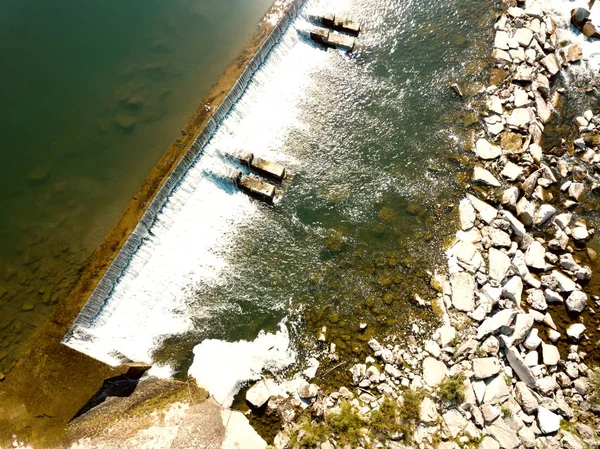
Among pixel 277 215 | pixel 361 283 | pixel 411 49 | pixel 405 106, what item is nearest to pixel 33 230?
pixel 277 215

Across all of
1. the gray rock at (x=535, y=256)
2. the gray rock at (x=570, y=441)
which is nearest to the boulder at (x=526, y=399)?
the gray rock at (x=570, y=441)

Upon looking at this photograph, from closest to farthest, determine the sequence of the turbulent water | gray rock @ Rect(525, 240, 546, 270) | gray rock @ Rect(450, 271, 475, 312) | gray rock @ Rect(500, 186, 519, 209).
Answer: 1. gray rock @ Rect(450, 271, 475, 312)
2. the turbulent water
3. gray rock @ Rect(525, 240, 546, 270)
4. gray rock @ Rect(500, 186, 519, 209)

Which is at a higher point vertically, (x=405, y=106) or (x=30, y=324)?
(x=405, y=106)

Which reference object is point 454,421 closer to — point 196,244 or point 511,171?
point 511,171

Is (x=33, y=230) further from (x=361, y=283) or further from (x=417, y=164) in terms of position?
(x=417, y=164)

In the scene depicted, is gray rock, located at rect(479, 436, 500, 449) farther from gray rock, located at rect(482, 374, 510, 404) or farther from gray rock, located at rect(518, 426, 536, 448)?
gray rock, located at rect(482, 374, 510, 404)

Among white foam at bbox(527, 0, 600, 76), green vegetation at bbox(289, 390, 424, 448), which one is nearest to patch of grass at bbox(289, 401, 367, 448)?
green vegetation at bbox(289, 390, 424, 448)
